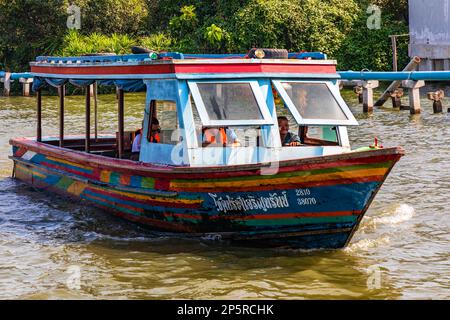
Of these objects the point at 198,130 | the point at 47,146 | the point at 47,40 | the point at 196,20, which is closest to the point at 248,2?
the point at 196,20

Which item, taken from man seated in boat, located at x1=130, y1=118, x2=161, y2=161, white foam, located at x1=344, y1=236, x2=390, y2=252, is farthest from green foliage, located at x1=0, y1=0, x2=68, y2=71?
white foam, located at x1=344, y1=236, x2=390, y2=252

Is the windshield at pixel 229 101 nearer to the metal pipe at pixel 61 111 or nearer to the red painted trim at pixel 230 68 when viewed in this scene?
the red painted trim at pixel 230 68

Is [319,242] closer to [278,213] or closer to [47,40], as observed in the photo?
[278,213]

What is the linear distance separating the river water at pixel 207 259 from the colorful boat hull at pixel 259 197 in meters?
0.26

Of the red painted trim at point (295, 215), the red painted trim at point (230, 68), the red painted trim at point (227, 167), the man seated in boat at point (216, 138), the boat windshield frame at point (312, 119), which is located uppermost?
the red painted trim at point (230, 68)

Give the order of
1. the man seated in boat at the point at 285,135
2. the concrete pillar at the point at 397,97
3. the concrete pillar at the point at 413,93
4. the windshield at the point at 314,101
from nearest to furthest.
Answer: the windshield at the point at 314,101 → the man seated in boat at the point at 285,135 → the concrete pillar at the point at 413,93 → the concrete pillar at the point at 397,97

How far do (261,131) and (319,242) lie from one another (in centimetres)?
161

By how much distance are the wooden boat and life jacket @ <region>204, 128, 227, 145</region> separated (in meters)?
0.10

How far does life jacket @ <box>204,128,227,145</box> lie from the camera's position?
38.7 feet

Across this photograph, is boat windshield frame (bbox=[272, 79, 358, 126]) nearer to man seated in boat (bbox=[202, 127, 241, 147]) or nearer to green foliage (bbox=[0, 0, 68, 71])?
man seated in boat (bbox=[202, 127, 241, 147])

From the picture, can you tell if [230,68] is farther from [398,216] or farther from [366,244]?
[398,216]

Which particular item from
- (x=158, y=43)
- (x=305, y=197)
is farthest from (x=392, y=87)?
(x=305, y=197)

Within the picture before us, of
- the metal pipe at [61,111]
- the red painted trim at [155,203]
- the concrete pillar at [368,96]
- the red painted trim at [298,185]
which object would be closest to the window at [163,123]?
the red painted trim at [155,203]

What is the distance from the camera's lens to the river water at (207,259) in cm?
1006
